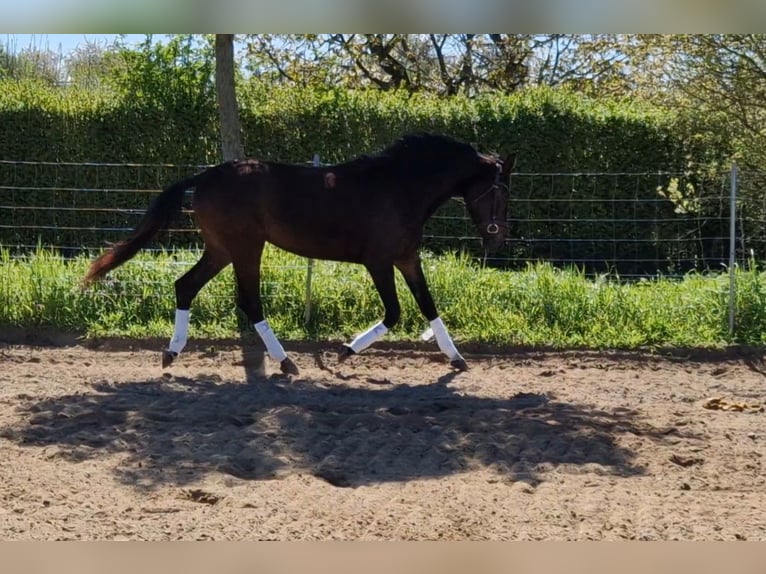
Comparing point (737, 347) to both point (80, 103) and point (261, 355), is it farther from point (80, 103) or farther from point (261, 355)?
point (80, 103)

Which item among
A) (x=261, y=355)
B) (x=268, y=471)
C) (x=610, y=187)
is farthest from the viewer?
(x=610, y=187)

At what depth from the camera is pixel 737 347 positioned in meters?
8.51

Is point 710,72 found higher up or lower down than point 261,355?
higher up

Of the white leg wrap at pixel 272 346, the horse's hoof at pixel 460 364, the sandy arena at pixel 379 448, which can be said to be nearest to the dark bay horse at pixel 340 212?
the white leg wrap at pixel 272 346

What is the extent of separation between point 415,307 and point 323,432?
3495mm

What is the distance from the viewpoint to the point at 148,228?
7.53 metres

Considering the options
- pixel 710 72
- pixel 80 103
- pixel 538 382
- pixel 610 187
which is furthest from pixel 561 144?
pixel 80 103

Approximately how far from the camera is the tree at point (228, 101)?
9.35 metres

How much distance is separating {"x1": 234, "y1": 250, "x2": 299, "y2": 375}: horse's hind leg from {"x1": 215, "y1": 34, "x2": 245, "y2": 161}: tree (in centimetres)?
243

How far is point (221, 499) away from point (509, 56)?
16.5 m

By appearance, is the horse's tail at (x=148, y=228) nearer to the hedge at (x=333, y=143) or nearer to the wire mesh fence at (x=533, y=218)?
the wire mesh fence at (x=533, y=218)

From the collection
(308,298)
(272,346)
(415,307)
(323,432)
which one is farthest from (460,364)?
(323,432)

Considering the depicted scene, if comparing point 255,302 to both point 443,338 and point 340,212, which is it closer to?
point 340,212

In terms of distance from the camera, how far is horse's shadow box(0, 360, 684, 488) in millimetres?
4996
